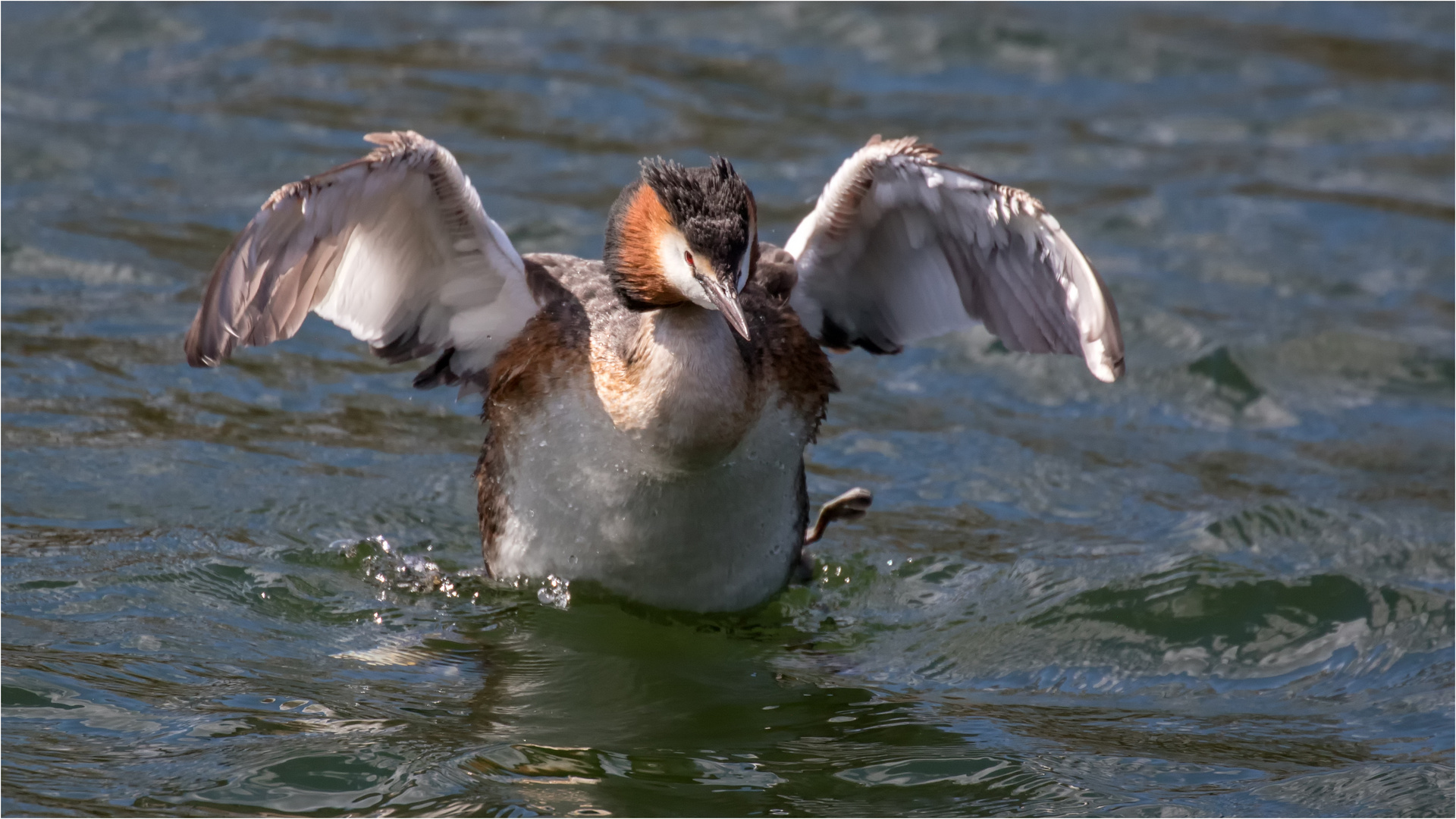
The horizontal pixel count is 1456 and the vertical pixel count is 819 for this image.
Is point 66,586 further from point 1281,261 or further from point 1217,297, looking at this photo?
point 1281,261

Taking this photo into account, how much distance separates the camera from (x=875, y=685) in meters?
7.59

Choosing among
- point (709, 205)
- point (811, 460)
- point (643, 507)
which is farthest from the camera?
point (811, 460)

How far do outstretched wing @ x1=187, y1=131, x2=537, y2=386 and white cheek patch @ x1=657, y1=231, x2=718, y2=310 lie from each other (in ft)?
3.22

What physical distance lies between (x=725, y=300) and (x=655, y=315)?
677mm

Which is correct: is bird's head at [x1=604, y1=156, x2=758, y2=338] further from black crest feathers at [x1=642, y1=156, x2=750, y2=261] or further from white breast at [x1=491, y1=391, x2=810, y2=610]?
white breast at [x1=491, y1=391, x2=810, y2=610]

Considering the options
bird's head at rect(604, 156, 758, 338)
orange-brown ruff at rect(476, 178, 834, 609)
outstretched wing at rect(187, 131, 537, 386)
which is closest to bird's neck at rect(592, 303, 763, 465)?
orange-brown ruff at rect(476, 178, 834, 609)

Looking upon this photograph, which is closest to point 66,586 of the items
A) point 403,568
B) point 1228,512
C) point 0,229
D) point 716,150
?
point 403,568

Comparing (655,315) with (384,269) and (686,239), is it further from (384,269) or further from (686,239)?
(384,269)

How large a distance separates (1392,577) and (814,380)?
3.52 m

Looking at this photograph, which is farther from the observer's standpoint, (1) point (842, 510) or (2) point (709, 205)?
(1) point (842, 510)

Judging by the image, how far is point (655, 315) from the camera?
689 cm

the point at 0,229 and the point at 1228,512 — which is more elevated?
the point at 0,229

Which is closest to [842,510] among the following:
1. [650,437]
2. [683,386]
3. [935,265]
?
[935,265]

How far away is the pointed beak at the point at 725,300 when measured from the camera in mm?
6137
